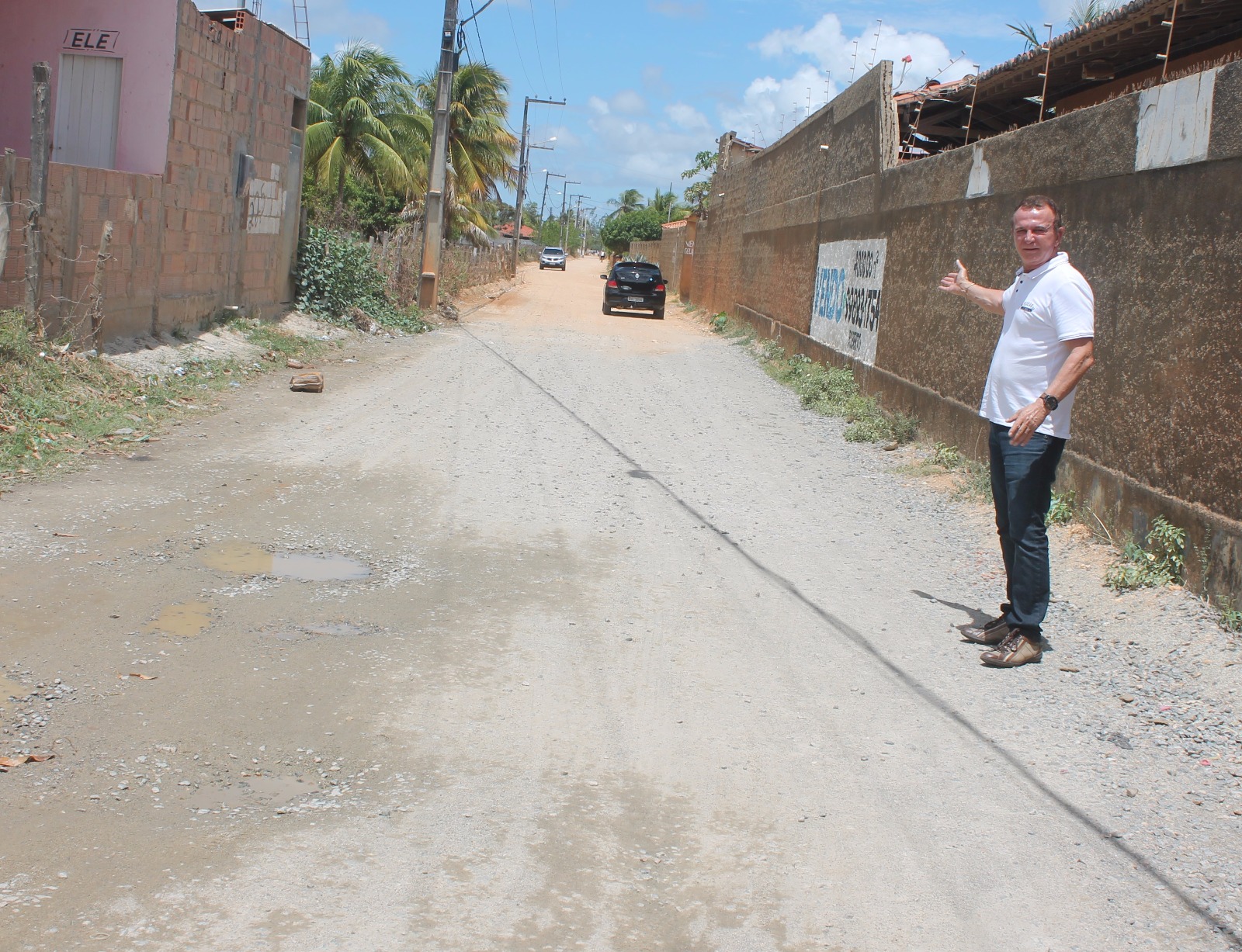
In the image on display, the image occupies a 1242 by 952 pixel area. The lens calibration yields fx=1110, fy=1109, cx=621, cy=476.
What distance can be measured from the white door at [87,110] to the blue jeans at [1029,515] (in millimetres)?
11920

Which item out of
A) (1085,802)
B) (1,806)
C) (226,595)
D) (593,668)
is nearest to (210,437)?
(226,595)

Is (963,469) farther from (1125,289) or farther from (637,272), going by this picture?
(637,272)

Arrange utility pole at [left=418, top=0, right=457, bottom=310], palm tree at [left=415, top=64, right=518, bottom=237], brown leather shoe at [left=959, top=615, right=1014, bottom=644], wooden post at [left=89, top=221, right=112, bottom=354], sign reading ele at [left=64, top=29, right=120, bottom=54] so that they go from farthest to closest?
palm tree at [left=415, top=64, right=518, bottom=237] → utility pole at [left=418, top=0, right=457, bottom=310] → sign reading ele at [left=64, top=29, right=120, bottom=54] → wooden post at [left=89, top=221, right=112, bottom=354] → brown leather shoe at [left=959, top=615, right=1014, bottom=644]

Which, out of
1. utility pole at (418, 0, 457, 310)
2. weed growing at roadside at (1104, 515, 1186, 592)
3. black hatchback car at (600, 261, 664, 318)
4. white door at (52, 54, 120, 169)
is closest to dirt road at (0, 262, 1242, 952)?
weed growing at roadside at (1104, 515, 1186, 592)

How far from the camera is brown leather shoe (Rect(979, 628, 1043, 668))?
5.04 meters

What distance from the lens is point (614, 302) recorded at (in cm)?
3103

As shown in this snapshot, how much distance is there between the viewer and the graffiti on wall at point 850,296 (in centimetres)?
1343

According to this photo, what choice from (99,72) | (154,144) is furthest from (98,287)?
(99,72)

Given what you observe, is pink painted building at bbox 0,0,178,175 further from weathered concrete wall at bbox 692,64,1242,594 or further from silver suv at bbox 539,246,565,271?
silver suv at bbox 539,246,565,271

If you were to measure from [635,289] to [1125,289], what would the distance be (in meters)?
24.6

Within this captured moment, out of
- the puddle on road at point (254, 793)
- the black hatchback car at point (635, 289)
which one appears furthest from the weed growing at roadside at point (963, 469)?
the black hatchback car at point (635, 289)

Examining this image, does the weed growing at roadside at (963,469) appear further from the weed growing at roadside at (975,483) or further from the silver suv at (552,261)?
the silver suv at (552,261)

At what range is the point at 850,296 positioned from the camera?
48.3 ft

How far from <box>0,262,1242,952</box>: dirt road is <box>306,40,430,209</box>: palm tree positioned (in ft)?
85.8
